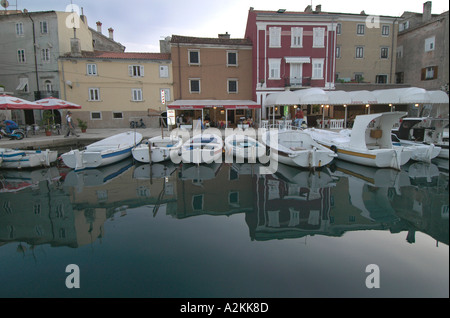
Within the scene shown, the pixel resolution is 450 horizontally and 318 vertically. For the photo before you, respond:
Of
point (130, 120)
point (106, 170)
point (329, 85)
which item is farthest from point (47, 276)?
point (329, 85)

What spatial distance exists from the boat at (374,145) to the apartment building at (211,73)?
1329cm

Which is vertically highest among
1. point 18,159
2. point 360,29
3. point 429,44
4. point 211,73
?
point 360,29

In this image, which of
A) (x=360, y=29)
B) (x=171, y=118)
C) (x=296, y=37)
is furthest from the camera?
(x=360, y=29)

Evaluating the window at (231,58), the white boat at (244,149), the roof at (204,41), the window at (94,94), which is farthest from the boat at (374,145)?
the window at (94,94)

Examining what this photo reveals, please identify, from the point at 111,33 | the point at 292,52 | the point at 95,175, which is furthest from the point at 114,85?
the point at 292,52

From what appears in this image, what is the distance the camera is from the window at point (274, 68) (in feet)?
81.5

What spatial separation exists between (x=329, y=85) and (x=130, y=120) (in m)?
19.4

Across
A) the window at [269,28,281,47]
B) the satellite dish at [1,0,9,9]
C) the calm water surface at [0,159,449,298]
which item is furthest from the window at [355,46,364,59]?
the satellite dish at [1,0,9,9]

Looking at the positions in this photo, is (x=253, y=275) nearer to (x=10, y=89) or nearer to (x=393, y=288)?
(x=393, y=288)

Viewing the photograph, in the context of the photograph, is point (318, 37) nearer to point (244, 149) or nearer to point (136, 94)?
point (244, 149)

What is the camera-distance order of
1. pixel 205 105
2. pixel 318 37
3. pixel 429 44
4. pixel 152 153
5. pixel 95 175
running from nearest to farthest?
1. pixel 95 175
2. pixel 152 153
3. pixel 205 105
4. pixel 318 37
5. pixel 429 44

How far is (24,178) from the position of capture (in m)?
11.3

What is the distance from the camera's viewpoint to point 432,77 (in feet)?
90.6

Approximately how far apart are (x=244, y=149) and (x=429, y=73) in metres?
26.4
